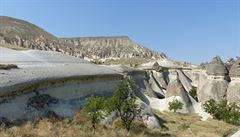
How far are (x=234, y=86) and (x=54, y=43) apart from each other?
8658cm

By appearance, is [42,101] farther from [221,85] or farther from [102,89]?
[221,85]

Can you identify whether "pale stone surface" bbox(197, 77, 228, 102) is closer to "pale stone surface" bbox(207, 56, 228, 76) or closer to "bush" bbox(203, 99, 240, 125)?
"pale stone surface" bbox(207, 56, 228, 76)

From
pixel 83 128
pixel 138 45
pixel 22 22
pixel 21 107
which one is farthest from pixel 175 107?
pixel 138 45

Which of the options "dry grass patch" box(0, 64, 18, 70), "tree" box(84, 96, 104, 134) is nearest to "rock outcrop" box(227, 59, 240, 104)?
"tree" box(84, 96, 104, 134)

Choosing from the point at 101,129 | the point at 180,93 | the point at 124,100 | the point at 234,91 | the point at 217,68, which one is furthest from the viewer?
the point at 217,68

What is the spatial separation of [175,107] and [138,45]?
162 m

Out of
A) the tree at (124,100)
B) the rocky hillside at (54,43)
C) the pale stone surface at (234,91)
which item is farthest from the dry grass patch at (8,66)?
the pale stone surface at (234,91)

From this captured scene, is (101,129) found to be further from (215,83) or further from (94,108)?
(215,83)

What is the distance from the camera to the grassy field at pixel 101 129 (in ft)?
58.0

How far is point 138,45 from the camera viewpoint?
642 ft

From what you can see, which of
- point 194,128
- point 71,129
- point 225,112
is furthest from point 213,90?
point 71,129

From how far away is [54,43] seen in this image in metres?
117

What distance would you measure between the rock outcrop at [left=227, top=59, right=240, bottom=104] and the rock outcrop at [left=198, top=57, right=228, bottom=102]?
1.41 m

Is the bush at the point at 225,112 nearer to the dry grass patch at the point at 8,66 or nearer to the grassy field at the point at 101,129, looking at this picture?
the grassy field at the point at 101,129
